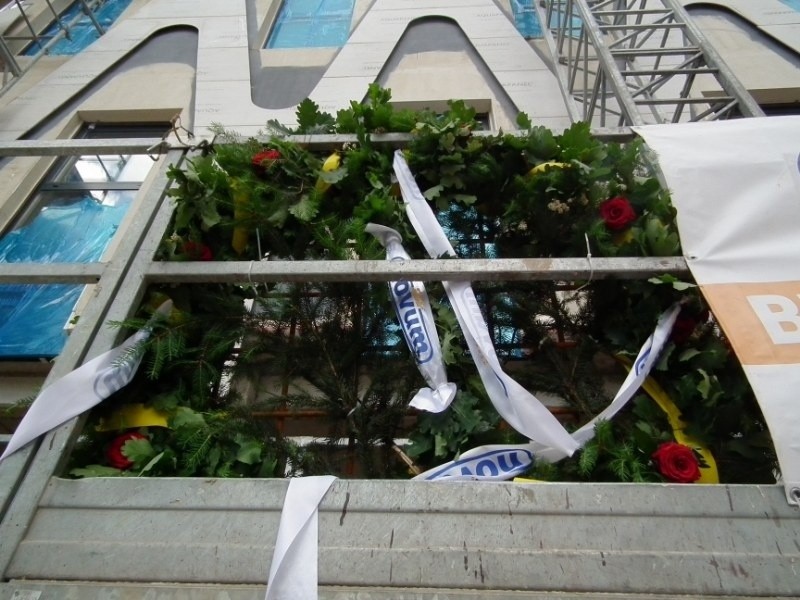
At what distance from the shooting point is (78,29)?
29.5 feet

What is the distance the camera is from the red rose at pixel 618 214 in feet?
9.37

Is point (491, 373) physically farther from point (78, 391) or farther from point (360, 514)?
point (78, 391)

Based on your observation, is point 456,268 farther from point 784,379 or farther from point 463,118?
point 784,379

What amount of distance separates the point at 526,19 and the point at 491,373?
26.4ft

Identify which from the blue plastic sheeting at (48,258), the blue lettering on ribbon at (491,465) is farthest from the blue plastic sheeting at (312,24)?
the blue lettering on ribbon at (491,465)

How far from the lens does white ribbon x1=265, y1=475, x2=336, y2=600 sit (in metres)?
1.74

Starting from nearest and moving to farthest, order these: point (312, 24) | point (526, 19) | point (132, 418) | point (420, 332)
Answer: point (132, 418), point (420, 332), point (526, 19), point (312, 24)

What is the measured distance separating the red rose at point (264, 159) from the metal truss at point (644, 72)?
339 cm

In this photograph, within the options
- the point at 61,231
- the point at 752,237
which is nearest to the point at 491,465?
the point at 752,237

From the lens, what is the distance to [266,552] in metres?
1.85

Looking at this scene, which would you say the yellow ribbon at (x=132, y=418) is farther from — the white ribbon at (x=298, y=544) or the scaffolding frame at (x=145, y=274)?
the white ribbon at (x=298, y=544)

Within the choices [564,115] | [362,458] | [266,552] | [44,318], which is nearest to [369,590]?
[266,552]

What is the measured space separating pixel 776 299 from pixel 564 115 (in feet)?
16.0

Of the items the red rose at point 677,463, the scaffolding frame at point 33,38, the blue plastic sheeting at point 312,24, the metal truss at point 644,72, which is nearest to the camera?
the red rose at point 677,463
